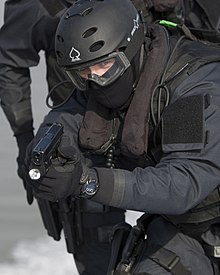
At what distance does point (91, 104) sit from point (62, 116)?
150mm

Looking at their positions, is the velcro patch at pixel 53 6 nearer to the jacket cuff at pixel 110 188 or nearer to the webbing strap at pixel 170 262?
the webbing strap at pixel 170 262

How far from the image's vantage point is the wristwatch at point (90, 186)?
120 inches

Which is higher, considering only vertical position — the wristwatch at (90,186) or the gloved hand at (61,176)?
the gloved hand at (61,176)

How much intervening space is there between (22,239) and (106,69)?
2098mm

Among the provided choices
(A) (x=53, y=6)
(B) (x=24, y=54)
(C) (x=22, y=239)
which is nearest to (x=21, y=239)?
(C) (x=22, y=239)

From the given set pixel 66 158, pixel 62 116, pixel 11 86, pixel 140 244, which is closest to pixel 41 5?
pixel 11 86

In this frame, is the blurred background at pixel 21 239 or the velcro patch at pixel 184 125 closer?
the velcro patch at pixel 184 125

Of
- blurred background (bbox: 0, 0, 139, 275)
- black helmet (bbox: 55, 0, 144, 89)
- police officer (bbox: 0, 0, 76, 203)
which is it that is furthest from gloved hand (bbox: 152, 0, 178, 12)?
blurred background (bbox: 0, 0, 139, 275)

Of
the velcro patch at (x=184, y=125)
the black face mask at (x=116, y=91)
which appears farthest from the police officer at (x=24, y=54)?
the velcro patch at (x=184, y=125)

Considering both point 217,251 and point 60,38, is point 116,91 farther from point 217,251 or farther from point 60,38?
point 217,251

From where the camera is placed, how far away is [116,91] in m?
3.38

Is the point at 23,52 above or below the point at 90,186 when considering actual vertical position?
below

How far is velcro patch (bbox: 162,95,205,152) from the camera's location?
3123mm

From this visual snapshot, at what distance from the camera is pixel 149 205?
3086 mm
